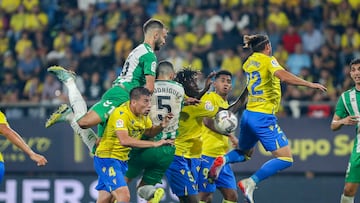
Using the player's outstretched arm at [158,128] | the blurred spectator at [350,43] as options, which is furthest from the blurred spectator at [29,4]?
the player's outstretched arm at [158,128]

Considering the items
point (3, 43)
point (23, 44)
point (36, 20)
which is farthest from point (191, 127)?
point (36, 20)

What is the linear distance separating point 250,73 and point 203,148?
1461 millimetres

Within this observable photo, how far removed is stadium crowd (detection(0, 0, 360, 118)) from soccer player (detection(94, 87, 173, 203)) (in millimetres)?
7599

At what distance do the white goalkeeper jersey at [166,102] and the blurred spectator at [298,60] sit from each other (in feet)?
28.1

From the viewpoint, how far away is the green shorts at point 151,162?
14.2m

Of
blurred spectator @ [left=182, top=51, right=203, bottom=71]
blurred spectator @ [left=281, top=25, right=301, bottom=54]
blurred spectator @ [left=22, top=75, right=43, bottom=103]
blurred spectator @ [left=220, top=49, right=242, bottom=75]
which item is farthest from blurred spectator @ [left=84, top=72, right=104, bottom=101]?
blurred spectator @ [left=281, top=25, right=301, bottom=54]

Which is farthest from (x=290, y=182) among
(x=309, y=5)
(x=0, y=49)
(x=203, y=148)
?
(x=0, y=49)

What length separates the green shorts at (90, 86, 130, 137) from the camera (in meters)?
14.2

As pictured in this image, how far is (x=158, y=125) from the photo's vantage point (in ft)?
45.7

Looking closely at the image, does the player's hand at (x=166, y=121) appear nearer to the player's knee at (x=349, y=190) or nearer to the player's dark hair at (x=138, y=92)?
the player's dark hair at (x=138, y=92)

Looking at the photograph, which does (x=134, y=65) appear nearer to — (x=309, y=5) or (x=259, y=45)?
(x=259, y=45)

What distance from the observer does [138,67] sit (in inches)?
569

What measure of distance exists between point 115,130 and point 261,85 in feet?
9.30

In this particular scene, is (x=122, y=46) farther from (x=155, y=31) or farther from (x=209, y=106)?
(x=155, y=31)
